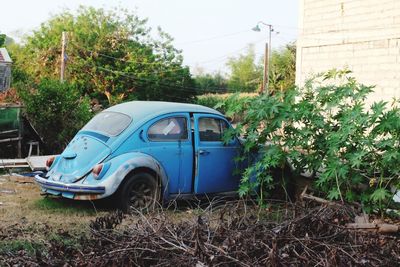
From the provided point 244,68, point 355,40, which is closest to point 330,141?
point 355,40

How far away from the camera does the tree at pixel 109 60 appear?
32.1m

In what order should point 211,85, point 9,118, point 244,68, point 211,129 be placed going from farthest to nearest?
point 244,68
point 211,85
point 9,118
point 211,129

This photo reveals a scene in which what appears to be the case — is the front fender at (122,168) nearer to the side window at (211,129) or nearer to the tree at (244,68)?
the side window at (211,129)

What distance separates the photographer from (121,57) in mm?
33875

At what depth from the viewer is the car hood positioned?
7.89m

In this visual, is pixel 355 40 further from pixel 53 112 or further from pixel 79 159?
pixel 79 159

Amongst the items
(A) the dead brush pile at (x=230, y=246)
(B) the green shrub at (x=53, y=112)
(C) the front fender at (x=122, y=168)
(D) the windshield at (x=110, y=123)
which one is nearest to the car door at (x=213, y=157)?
(C) the front fender at (x=122, y=168)

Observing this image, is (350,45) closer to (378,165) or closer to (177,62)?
(378,165)

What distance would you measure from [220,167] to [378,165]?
2514mm

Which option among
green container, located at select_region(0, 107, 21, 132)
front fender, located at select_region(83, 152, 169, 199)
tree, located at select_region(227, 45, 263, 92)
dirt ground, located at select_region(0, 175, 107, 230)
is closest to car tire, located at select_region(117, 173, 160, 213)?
front fender, located at select_region(83, 152, 169, 199)

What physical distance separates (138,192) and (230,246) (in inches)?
173

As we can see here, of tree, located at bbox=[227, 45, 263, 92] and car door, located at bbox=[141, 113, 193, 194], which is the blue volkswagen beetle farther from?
tree, located at bbox=[227, 45, 263, 92]

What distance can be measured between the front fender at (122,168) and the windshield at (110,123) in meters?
0.52

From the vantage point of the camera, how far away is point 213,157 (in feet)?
28.3
